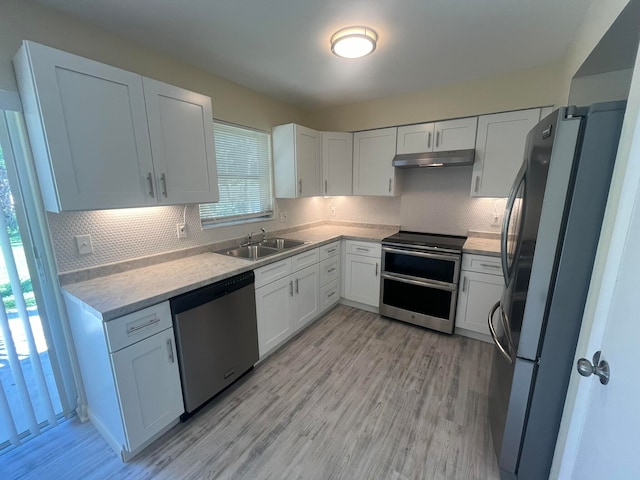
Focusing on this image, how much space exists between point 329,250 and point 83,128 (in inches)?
87.2

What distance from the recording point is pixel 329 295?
3102 millimetres

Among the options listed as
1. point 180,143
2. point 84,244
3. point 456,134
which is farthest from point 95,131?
point 456,134

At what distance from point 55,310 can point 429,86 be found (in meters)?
3.57

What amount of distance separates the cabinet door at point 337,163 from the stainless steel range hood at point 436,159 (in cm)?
61

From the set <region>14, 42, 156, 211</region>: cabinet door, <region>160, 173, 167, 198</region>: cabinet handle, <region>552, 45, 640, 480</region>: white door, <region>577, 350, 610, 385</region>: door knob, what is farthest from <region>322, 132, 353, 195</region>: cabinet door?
<region>577, 350, 610, 385</region>: door knob

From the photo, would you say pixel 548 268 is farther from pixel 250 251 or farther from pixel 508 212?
pixel 250 251

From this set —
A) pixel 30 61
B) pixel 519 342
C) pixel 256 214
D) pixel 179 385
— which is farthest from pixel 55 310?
pixel 519 342

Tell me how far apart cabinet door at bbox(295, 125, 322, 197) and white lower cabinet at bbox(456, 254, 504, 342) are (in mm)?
1800

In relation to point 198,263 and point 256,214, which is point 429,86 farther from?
point 198,263

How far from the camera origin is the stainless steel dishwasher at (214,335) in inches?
63.2

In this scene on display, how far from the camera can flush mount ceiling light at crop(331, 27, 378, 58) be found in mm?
1679

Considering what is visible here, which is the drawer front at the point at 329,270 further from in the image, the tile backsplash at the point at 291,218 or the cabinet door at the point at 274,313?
the tile backsplash at the point at 291,218

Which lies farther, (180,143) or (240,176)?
(240,176)

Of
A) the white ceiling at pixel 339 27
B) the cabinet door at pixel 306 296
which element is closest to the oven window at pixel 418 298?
the cabinet door at pixel 306 296
